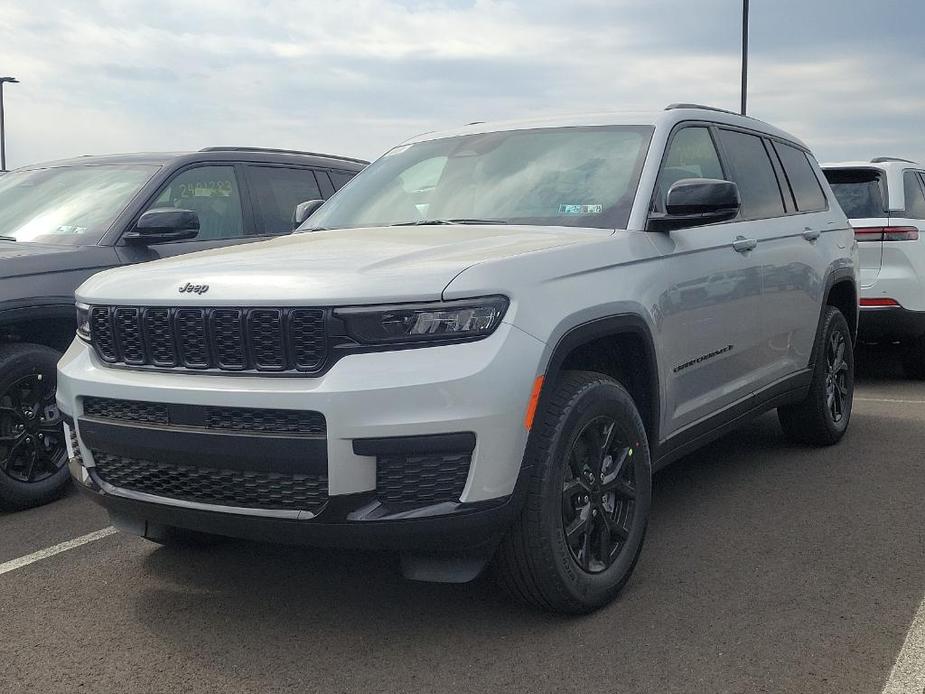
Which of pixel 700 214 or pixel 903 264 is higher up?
pixel 700 214

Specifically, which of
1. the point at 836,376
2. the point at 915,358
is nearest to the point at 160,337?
the point at 836,376

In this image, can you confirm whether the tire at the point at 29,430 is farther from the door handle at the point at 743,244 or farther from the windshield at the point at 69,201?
the door handle at the point at 743,244

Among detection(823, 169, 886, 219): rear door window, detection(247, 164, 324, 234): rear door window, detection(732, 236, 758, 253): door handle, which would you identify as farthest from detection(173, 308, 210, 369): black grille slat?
detection(823, 169, 886, 219): rear door window

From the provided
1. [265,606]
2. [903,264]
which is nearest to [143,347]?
[265,606]

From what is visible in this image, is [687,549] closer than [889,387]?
Yes

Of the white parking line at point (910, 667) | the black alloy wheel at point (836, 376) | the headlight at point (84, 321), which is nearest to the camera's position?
the white parking line at point (910, 667)

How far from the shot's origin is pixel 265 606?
3.89 meters

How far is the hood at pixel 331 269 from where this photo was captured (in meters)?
3.24

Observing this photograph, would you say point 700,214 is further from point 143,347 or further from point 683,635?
point 143,347

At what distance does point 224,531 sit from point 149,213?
2.65 m

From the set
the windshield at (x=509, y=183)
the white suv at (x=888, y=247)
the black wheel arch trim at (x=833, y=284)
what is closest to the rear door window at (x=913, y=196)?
the white suv at (x=888, y=247)

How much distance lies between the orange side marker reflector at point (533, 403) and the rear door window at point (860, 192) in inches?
250

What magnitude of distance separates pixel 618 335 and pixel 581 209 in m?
0.60

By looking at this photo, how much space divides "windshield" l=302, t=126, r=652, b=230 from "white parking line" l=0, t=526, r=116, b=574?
5.50 ft
